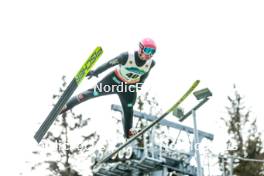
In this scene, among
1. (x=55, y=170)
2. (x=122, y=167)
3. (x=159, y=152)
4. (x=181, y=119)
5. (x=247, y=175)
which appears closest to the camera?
(x=181, y=119)

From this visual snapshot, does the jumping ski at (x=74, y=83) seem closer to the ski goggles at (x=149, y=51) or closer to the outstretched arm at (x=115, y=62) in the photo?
the outstretched arm at (x=115, y=62)

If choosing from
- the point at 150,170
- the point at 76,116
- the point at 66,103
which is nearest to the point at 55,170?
the point at 76,116

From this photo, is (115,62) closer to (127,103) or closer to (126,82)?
(126,82)

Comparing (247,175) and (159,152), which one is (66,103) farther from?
(247,175)

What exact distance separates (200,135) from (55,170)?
42.0 ft

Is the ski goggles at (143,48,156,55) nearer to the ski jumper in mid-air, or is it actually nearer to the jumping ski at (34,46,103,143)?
the ski jumper in mid-air

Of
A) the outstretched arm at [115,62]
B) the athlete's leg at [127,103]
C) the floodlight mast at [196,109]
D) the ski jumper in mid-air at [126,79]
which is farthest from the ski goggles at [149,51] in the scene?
the floodlight mast at [196,109]

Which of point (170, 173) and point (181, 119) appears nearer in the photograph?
point (181, 119)

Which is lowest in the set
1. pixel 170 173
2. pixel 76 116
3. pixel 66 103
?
pixel 170 173

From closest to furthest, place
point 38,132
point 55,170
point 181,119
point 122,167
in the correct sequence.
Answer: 1. point 181,119
2. point 38,132
3. point 122,167
4. point 55,170

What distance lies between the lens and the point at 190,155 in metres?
15.0

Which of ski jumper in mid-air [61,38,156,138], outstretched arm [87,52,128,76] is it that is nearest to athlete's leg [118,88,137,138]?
ski jumper in mid-air [61,38,156,138]

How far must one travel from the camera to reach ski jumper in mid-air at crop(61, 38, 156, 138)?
41.4 ft

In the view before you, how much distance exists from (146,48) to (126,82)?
93cm
